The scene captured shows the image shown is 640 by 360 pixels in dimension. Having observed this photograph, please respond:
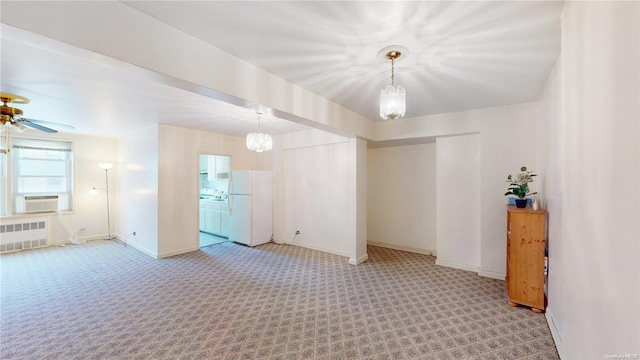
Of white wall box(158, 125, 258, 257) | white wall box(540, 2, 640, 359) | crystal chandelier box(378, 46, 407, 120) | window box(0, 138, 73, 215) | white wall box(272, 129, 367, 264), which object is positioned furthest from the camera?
window box(0, 138, 73, 215)

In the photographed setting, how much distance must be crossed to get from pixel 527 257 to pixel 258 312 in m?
3.02

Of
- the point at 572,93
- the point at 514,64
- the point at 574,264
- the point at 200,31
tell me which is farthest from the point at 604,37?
the point at 200,31

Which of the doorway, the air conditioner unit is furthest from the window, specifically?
the doorway

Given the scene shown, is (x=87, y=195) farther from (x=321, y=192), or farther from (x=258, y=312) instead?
(x=258, y=312)

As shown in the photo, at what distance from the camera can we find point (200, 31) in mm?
1871

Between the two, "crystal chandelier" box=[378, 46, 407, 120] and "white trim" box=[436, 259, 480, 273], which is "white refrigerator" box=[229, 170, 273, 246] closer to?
"white trim" box=[436, 259, 480, 273]

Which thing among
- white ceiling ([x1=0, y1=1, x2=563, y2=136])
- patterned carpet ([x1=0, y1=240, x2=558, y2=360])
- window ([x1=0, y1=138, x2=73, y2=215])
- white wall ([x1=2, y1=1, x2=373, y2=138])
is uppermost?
white ceiling ([x1=0, y1=1, x2=563, y2=136])

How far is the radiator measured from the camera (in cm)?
506

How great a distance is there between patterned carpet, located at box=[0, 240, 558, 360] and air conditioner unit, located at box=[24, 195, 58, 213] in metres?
1.39

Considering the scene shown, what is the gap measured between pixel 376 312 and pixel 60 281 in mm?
4432

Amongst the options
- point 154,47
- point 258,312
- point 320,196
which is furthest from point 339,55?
point 320,196

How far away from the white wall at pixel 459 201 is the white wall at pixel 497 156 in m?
0.17

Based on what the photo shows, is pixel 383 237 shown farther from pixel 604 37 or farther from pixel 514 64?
pixel 604 37

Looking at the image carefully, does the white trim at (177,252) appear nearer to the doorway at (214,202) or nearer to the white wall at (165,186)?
the white wall at (165,186)
